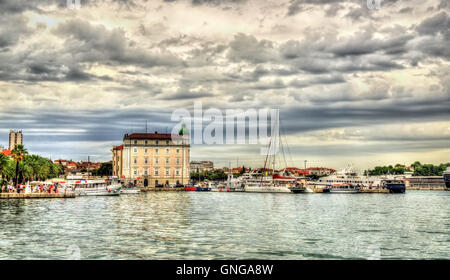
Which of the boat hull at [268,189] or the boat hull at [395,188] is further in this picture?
the boat hull at [395,188]

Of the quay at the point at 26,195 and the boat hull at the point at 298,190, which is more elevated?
the quay at the point at 26,195

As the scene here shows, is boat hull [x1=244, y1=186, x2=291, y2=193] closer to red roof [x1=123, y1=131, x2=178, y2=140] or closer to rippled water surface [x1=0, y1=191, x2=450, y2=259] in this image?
red roof [x1=123, y1=131, x2=178, y2=140]

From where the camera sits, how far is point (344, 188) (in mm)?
124500

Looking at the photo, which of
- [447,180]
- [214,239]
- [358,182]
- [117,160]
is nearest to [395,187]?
[358,182]

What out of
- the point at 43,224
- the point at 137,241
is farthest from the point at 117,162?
the point at 137,241

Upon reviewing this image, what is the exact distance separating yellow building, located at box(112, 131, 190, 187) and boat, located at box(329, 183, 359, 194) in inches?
1628

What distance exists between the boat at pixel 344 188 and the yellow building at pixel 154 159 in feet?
136

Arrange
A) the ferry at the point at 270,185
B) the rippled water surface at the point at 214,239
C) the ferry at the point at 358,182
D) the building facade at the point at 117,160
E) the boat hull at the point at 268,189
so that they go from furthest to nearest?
the building facade at the point at 117,160
the ferry at the point at 358,182
the ferry at the point at 270,185
the boat hull at the point at 268,189
the rippled water surface at the point at 214,239

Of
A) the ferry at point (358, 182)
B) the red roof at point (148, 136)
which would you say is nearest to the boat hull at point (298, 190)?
the ferry at point (358, 182)

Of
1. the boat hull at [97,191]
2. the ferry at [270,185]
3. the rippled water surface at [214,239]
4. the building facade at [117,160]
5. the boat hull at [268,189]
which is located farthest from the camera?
the building facade at [117,160]

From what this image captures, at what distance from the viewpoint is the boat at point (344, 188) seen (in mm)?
121238

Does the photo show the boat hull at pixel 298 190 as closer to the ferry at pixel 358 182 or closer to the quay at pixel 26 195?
the ferry at pixel 358 182
